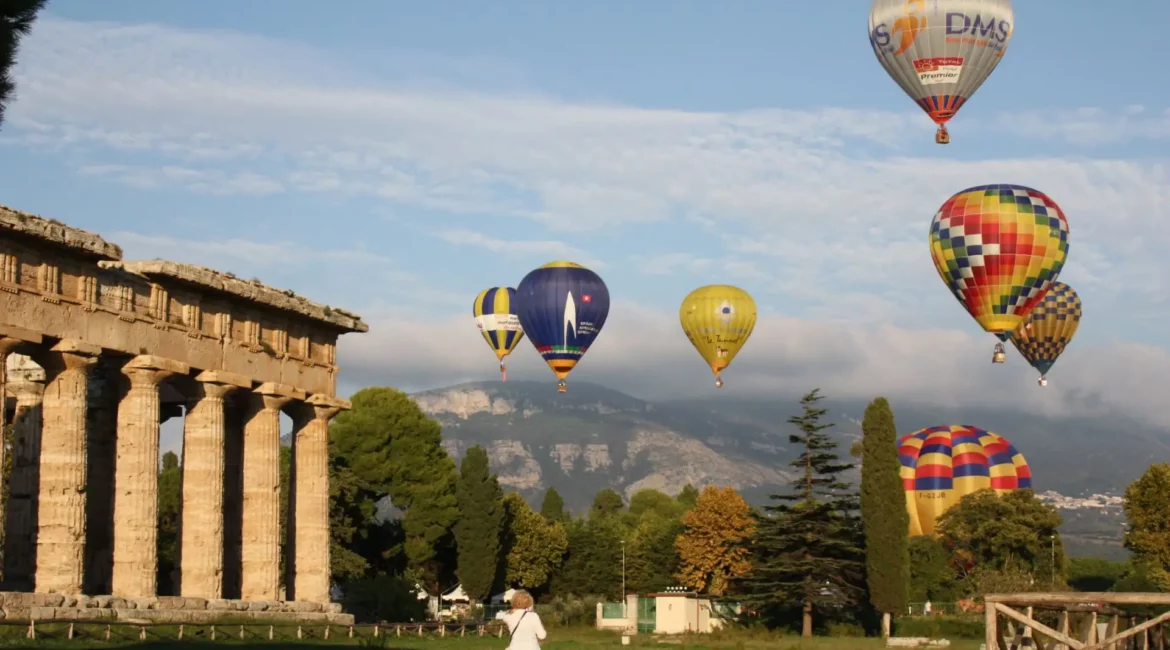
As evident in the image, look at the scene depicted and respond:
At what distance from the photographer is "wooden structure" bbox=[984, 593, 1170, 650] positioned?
2053cm

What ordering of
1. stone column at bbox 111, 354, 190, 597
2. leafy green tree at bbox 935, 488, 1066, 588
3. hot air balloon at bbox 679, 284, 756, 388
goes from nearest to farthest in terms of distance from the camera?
stone column at bbox 111, 354, 190, 597
hot air balloon at bbox 679, 284, 756, 388
leafy green tree at bbox 935, 488, 1066, 588

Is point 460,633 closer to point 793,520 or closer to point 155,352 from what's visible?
point 155,352

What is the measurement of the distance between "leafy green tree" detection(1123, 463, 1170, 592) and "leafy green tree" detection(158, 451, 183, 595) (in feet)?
181

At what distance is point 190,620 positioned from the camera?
3981cm

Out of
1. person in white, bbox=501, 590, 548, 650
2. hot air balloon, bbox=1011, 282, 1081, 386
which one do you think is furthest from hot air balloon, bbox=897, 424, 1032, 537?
person in white, bbox=501, 590, 548, 650

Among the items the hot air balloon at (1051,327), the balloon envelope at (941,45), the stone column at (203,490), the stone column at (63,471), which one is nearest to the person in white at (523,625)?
the stone column at (63,471)

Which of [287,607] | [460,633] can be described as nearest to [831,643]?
[460,633]

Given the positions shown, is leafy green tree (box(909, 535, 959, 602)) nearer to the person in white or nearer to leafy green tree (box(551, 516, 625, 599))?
leafy green tree (box(551, 516, 625, 599))

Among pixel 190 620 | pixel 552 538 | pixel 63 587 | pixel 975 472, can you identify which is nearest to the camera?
pixel 63 587

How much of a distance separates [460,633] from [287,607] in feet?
34.5

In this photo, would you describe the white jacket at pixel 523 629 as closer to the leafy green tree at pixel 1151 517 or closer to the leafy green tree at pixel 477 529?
the leafy green tree at pixel 477 529

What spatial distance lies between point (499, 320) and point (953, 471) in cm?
4632

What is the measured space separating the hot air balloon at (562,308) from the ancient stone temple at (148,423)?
30.6 metres

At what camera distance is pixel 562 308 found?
81000mm
